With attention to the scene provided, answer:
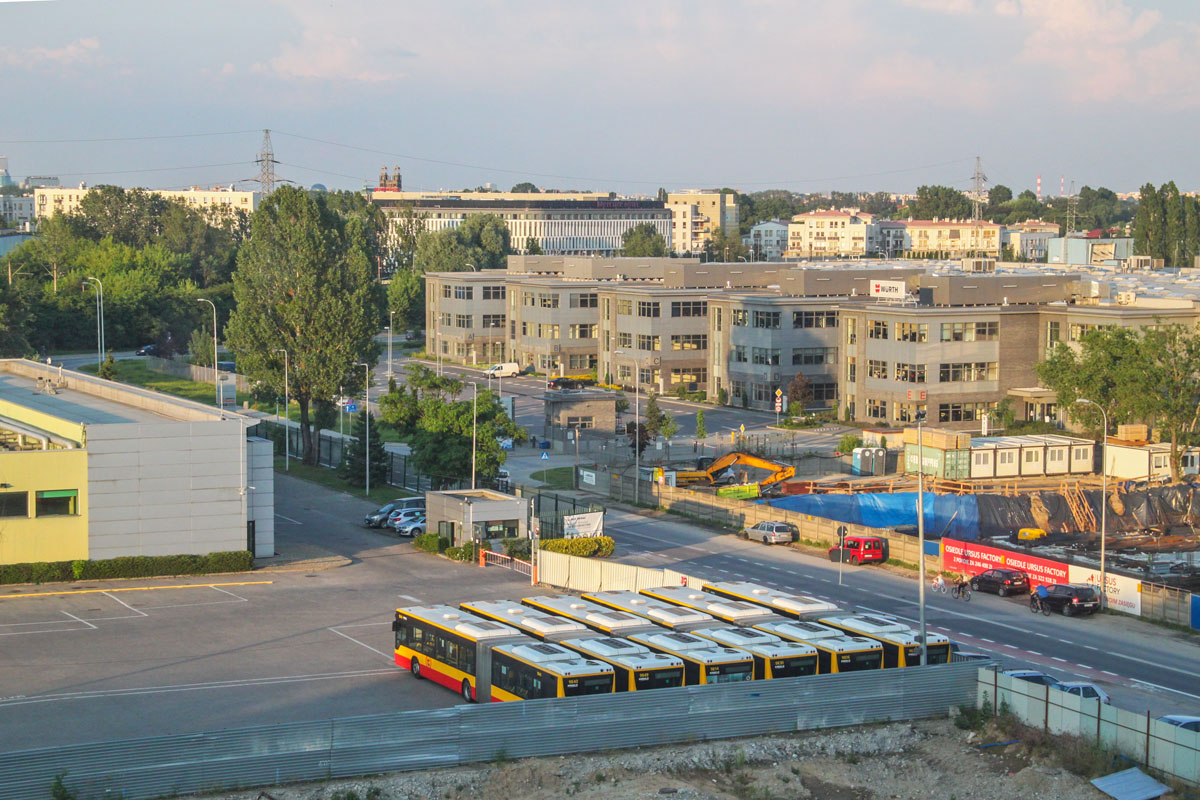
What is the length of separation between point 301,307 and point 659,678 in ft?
150

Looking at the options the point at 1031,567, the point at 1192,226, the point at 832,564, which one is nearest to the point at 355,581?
the point at 832,564

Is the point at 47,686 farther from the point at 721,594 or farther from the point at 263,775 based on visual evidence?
the point at 721,594

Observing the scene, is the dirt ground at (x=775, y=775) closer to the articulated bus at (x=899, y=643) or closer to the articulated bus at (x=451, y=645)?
the articulated bus at (x=899, y=643)

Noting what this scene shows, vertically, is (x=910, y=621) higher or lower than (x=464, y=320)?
lower

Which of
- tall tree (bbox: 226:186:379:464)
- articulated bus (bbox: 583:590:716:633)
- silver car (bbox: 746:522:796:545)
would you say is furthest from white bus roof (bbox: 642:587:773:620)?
tall tree (bbox: 226:186:379:464)

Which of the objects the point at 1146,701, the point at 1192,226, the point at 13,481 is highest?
the point at 1192,226

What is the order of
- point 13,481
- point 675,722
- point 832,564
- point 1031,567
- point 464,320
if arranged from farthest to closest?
point 464,320
point 832,564
point 1031,567
point 13,481
point 675,722

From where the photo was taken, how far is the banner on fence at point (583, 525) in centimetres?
5094

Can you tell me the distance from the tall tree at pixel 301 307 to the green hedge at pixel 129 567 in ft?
84.3

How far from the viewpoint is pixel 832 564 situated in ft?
166

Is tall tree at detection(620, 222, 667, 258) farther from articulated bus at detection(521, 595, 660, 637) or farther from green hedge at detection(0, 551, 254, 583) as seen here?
articulated bus at detection(521, 595, 660, 637)

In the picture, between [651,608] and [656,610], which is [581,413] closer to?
[651,608]

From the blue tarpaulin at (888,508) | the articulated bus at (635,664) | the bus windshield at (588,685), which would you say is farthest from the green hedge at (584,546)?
the bus windshield at (588,685)

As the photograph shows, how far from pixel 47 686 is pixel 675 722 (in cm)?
1561
